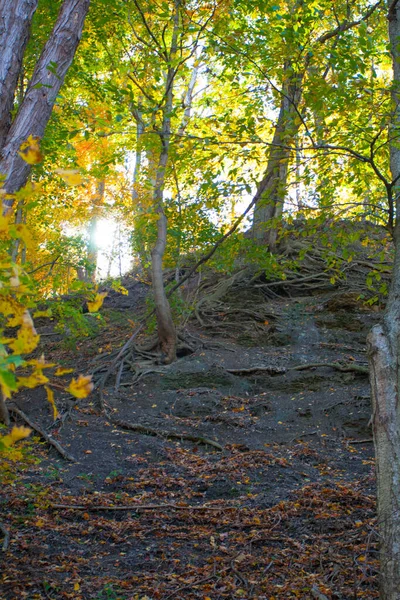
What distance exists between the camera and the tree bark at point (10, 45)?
372 cm

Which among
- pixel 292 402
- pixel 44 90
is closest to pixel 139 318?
pixel 292 402

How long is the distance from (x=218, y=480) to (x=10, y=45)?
4.57 m

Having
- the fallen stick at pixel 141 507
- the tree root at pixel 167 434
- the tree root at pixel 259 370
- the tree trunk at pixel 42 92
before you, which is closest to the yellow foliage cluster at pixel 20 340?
the tree trunk at pixel 42 92

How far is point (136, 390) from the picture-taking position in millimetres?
8992

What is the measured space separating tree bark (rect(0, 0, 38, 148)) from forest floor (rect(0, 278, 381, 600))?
2.41 m

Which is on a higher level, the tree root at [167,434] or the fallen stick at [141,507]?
the tree root at [167,434]

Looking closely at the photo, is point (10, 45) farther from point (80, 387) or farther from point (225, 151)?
point (80, 387)

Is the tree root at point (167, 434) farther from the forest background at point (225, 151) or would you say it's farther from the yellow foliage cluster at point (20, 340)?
the yellow foliage cluster at point (20, 340)

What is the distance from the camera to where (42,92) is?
3889 millimetres

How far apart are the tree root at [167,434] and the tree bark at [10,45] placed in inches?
189

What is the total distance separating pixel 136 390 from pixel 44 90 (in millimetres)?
5922

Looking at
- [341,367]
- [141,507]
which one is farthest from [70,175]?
[341,367]

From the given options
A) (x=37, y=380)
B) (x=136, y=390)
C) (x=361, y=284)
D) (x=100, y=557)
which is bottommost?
(x=100, y=557)

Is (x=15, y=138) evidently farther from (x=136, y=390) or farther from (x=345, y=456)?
(x=136, y=390)
